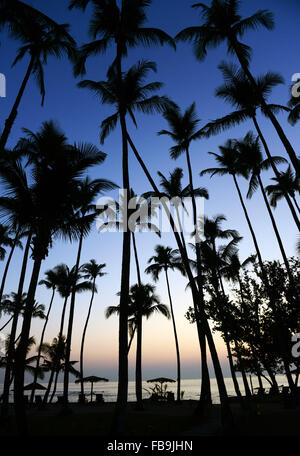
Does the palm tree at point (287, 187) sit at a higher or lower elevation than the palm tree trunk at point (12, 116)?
higher

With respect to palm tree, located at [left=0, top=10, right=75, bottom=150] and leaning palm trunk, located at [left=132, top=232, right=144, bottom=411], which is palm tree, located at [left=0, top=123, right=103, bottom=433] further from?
leaning palm trunk, located at [left=132, top=232, right=144, bottom=411]

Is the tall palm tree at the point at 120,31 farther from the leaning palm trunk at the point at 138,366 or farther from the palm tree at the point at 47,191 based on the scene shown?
the leaning palm trunk at the point at 138,366

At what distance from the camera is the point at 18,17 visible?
425 inches

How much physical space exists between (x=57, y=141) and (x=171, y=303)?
21.6 metres

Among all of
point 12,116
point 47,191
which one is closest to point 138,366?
point 47,191

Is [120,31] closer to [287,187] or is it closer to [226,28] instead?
[226,28]

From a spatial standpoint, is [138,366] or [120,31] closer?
[120,31]

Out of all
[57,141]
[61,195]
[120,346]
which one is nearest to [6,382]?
[120,346]

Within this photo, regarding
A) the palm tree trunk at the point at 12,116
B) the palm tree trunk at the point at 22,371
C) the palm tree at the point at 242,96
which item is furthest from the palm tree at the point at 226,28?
the palm tree trunk at the point at 22,371

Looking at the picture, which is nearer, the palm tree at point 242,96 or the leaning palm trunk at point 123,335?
the leaning palm trunk at point 123,335

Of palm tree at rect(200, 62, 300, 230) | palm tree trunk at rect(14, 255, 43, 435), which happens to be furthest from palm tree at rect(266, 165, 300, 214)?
palm tree trunk at rect(14, 255, 43, 435)

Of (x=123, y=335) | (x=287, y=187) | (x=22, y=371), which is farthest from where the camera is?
(x=287, y=187)

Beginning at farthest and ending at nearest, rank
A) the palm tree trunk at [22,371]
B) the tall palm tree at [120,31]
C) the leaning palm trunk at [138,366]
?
the leaning palm trunk at [138,366], the tall palm tree at [120,31], the palm tree trunk at [22,371]

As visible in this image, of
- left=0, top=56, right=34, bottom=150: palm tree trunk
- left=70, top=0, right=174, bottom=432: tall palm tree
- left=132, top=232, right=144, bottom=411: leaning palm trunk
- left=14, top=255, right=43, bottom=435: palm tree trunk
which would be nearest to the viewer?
left=14, top=255, right=43, bottom=435: palm tree trunk
